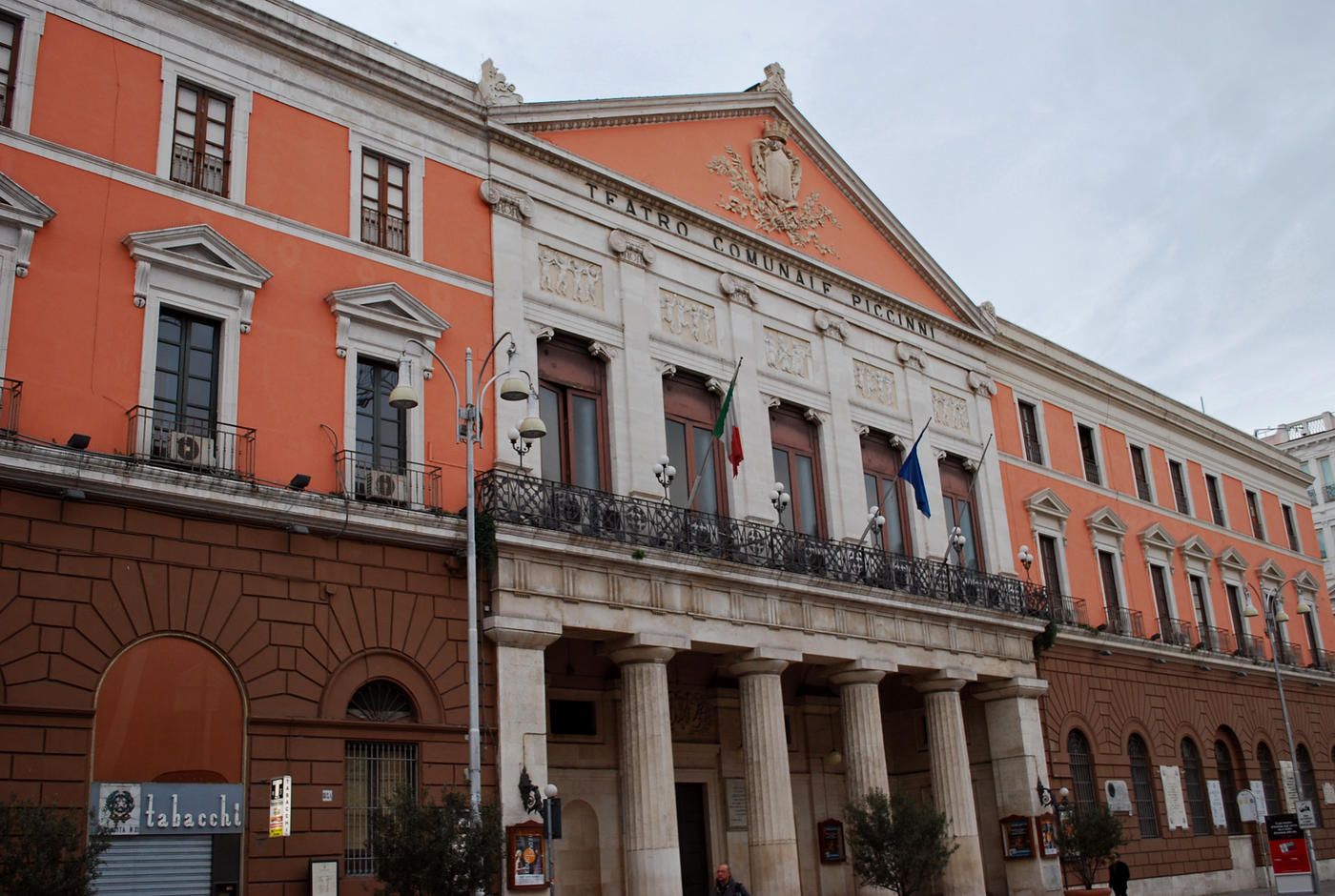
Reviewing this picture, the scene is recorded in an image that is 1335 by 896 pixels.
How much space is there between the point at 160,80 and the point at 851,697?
16.4 meters

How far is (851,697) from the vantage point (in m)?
25.8

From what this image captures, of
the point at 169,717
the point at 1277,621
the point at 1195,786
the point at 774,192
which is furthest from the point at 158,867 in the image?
the point at 1277,621

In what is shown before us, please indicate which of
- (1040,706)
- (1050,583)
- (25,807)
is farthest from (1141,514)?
(25,807)

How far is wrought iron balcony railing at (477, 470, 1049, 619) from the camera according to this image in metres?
20.9

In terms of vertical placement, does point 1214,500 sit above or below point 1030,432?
below

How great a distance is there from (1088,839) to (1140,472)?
1472 centimetres

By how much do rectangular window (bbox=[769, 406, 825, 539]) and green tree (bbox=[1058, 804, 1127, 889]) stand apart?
820 centimetres

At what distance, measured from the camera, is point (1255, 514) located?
44656 mm

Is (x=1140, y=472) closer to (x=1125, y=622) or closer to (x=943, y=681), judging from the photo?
(x=1125, y=622)

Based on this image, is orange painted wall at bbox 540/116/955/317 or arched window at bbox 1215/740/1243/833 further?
arched window at bbox 1215/740/1243/833

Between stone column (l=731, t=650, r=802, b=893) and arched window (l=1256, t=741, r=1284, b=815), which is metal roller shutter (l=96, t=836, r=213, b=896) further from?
arched window (l=1256, t=741, r=1284, b=815)

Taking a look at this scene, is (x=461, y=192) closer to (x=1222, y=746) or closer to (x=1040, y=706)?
(x=1040, y=706)

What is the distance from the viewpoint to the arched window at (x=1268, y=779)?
124 feet

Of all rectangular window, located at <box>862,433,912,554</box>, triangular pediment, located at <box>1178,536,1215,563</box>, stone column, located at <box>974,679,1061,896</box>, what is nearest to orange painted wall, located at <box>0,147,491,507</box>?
rectangular window, located at <box>862,433,912,554</box>
